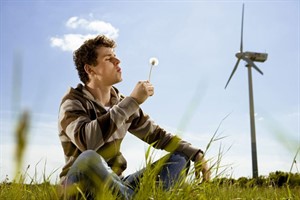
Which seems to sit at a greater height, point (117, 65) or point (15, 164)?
point (117, 65)

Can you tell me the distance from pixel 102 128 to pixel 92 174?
528 mm

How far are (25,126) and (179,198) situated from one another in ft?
5.44

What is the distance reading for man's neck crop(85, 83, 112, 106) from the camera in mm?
3600

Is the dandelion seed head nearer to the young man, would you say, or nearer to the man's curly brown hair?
the young man

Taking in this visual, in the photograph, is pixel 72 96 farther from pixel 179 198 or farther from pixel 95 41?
pixel 179 198

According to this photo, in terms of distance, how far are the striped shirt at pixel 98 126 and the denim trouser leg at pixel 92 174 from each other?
39cm

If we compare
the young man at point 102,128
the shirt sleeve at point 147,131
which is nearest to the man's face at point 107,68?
the young man at point 102,128

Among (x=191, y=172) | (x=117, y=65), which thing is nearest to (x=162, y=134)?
(x=117, y=65)

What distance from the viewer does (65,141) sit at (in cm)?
322

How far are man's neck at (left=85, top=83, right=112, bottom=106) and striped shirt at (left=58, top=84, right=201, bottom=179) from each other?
11 cm

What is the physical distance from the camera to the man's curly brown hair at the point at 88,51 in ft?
12.3

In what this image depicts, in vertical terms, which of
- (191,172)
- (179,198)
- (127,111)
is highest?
(127,111)

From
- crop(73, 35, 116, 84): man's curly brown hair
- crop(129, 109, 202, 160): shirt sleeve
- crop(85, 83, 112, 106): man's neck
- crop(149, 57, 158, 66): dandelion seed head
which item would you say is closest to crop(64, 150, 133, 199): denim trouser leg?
crop(149, 57, 158, 66): dandelion seed head

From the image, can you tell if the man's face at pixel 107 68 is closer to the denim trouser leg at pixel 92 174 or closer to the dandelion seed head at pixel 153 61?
the dandelion seed head at pixel 153 61
